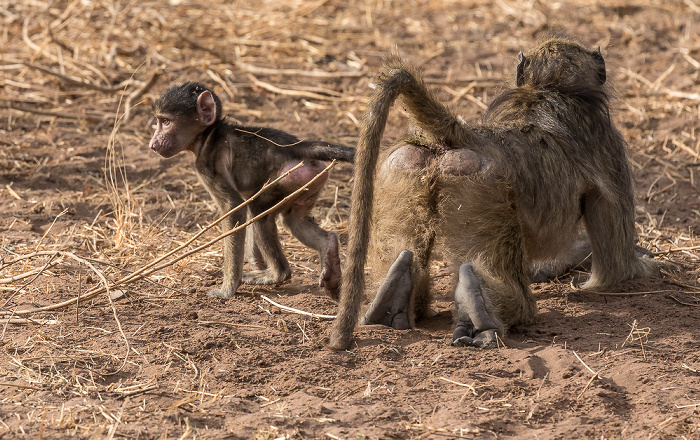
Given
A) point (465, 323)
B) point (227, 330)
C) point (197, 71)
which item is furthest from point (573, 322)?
point (197, 71)

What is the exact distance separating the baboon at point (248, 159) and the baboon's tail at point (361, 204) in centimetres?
105

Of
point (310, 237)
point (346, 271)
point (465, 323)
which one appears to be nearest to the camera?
point (346, 271)

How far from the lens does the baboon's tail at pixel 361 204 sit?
3.85 metres

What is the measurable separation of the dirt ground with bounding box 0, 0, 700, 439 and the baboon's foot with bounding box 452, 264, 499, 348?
0.10 m

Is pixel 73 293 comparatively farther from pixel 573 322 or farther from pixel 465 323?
pixel 573 322

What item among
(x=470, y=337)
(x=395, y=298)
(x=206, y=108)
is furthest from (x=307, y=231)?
(x=470, y=337)

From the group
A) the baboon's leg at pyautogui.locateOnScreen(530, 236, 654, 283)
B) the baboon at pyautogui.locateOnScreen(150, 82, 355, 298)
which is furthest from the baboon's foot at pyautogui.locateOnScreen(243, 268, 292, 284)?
the baboon's leg at pyautogui.locateOnScreen(530, 236, 654, 283)

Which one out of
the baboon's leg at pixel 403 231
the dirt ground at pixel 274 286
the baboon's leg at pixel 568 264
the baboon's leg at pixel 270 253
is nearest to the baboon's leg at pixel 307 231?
the baboon's leg at pixel 270 253

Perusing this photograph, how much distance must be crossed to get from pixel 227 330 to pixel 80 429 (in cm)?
125

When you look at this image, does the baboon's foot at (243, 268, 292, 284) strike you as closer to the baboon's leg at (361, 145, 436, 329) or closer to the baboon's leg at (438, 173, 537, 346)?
the baboon's leg at (361, 145, 436, 329)

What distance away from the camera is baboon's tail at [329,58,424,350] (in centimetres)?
385

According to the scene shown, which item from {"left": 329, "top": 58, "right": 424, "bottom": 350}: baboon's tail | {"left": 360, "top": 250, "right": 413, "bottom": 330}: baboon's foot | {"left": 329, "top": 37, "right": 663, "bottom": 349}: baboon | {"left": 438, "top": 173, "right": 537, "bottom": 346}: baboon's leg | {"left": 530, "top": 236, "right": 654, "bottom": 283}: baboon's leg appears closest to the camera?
{"left": 329, "top": 58, "right": 424, "bottom": 350}: baboon's tail

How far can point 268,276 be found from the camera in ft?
17.1

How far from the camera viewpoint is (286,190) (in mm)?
5121
